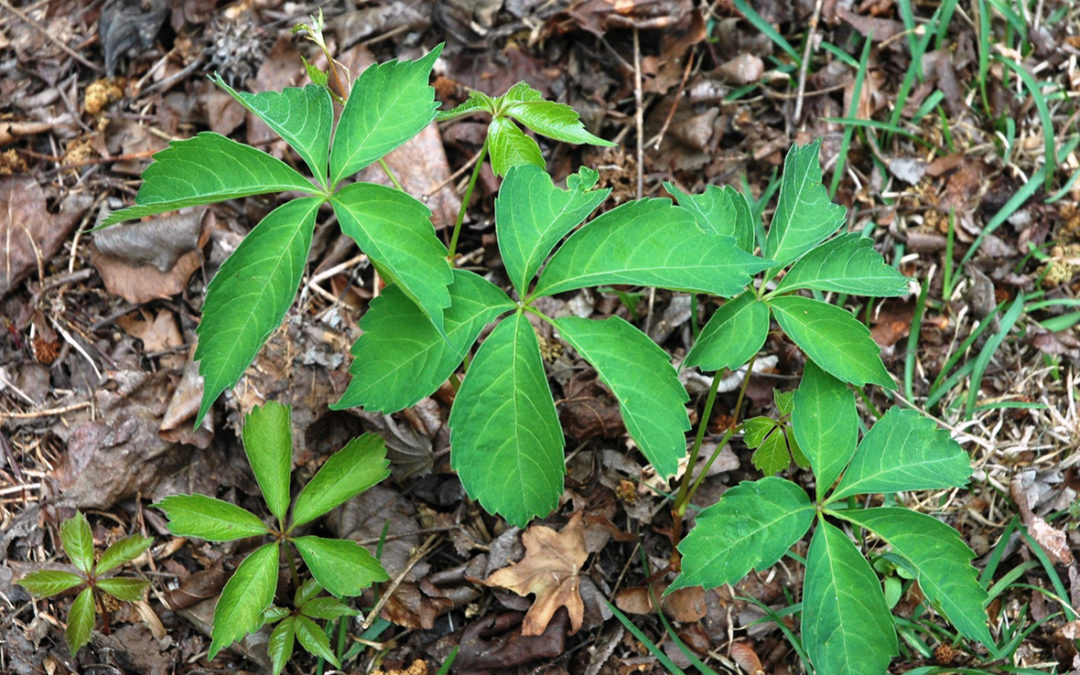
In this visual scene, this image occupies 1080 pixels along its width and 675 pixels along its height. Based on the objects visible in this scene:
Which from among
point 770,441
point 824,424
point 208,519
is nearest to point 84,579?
point 208,519

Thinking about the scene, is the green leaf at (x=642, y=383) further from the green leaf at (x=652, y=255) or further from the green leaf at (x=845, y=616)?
the green leaf at (x=845, y=616)

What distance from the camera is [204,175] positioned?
5.15ft

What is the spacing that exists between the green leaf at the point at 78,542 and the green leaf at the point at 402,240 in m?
1.12

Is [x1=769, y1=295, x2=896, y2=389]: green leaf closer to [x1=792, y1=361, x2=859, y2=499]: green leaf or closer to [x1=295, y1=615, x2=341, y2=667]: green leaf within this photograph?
[x1=792, y1=361, x2=859, y2=499]: green leaf

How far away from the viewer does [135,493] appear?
2199 mm

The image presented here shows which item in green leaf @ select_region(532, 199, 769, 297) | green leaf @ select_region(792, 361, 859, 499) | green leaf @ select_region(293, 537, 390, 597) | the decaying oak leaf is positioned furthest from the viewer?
the decaying oak leaf

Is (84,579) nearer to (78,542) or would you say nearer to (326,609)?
(78,542)

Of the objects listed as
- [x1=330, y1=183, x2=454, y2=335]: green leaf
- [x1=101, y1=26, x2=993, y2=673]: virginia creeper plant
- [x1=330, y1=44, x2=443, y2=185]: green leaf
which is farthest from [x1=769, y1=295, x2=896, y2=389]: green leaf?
[x1=330, y1=44, x2=443, y2=185]: green leaf

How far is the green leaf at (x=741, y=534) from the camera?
1594 millimetres

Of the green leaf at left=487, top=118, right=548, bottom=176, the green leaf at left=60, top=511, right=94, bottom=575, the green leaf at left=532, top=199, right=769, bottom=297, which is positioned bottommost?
the green leaf at left=60, top=511, right=94, bottom=575

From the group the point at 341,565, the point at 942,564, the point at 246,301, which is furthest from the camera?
the point at 341,565

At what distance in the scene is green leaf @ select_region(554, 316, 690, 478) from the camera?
1.58 meters

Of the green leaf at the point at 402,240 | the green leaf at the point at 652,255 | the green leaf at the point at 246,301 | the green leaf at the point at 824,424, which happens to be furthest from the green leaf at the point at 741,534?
the green leaf at the point at 246,301

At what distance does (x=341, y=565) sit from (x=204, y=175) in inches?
36.8
